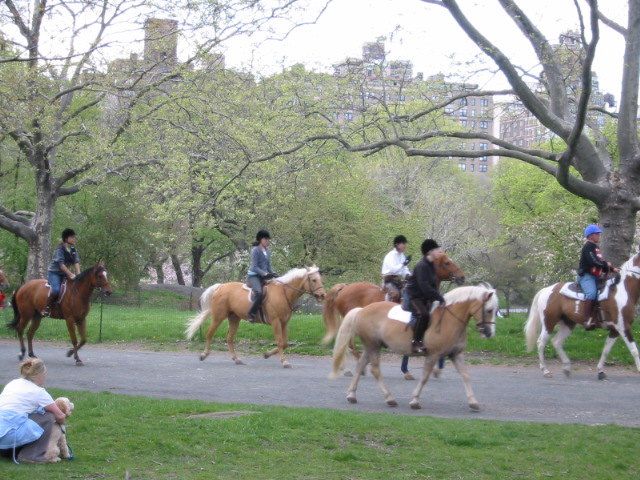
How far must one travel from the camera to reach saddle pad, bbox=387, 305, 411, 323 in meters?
12.1

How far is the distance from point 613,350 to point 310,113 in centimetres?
947

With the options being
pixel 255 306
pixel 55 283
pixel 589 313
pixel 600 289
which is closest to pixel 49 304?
pixel 55 283

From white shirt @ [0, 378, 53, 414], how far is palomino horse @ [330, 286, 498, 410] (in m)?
5.13

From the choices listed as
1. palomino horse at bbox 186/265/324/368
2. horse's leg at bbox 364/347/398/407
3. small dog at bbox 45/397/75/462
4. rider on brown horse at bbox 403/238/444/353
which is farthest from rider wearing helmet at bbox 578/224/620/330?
small dog at bbox 45/397/75/462

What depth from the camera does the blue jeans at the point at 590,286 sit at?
15.5m

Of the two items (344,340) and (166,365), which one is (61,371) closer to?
(166,365)

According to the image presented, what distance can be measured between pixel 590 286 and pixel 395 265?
3866 millimetres

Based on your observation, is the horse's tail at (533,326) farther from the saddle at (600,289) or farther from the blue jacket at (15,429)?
the blue jacket at (15,429)

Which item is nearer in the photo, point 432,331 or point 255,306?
point 432,331

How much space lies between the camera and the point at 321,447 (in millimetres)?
9141

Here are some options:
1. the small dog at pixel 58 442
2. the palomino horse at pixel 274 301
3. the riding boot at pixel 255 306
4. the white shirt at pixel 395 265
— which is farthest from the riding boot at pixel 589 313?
the small dog at pixel 58 442

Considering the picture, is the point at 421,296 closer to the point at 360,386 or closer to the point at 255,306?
the point at 360,386

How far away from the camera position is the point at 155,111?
25.4 metres

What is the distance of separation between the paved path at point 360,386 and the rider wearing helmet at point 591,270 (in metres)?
1.31
